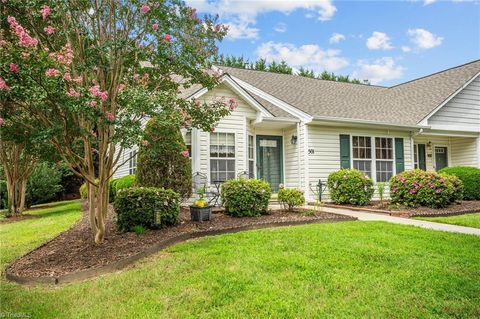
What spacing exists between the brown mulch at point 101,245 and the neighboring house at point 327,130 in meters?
3.07

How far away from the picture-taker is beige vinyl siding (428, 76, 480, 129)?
1358cm

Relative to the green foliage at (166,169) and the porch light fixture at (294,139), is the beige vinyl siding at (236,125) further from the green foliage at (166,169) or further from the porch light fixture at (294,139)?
the porch light fixture at (294,139)

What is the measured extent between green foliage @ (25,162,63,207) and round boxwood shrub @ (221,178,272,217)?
10.7 metres

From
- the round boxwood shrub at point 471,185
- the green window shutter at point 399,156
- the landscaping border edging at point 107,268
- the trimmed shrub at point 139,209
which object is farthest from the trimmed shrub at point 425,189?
the trimmed shrub at point 139,209

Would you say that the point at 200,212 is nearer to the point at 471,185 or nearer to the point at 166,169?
the point at 166,169

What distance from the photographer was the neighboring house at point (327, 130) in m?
10.2

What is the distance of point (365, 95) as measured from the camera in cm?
1616

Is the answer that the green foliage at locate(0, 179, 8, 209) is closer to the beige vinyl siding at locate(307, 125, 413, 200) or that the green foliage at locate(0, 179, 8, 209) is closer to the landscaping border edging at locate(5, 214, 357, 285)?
the landscaping border edging at locate(5, 214, 357, 285)

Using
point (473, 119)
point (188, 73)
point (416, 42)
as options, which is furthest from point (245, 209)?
point (416, 42)

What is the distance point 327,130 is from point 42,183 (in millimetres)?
13082

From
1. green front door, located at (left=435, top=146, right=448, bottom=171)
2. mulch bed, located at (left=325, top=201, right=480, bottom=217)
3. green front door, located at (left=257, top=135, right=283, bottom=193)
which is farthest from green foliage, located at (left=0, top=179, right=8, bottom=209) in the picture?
green front door, located at (left=435, top=146, right=448, bottom=171)

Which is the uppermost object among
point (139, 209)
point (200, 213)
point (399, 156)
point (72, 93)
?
point (72, 93)

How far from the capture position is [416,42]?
642 inches

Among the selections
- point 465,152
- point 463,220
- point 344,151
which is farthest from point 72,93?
point 465,152
